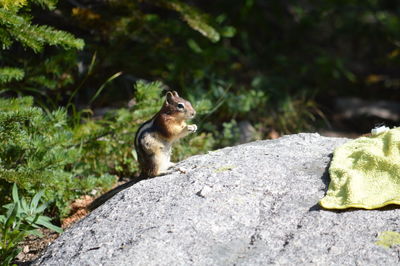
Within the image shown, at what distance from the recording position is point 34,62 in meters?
5.39

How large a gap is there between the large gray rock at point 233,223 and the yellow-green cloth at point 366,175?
0.23 ft

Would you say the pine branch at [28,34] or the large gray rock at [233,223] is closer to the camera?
the large gray rock at [233,223]

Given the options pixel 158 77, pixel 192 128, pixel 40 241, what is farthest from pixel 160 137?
pixel 158 77

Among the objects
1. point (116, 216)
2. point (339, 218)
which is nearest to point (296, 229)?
point (339, 218)

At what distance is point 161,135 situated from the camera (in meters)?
4.31

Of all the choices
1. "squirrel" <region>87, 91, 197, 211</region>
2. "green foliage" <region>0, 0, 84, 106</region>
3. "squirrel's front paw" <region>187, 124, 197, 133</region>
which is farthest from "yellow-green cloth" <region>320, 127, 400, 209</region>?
"green foliage" <region>0, 0, 84, 106</region>

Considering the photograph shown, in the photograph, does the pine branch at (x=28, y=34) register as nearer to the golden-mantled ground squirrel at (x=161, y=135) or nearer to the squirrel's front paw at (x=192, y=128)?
the golden-mantled ground squirrel at (x=161, y=135)

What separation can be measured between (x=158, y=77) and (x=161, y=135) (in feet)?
8.17

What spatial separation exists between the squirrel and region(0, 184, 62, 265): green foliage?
75cm

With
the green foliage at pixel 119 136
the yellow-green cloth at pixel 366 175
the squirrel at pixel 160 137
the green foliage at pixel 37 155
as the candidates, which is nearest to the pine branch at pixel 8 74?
the green foliage at pixel 37 155

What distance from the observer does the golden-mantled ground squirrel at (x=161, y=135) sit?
4.26 metres

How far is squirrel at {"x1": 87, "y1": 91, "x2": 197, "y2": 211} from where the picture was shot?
426cm

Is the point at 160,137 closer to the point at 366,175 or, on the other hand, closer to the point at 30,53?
the point at 366,175

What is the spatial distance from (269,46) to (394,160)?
4750 mm
